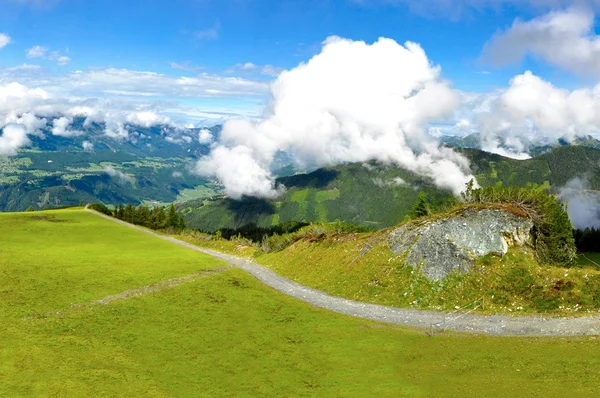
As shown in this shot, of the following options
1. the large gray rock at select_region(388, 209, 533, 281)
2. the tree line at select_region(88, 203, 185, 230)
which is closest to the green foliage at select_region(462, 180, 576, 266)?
the large gray rock at select_region(388, 209, 533, 281)

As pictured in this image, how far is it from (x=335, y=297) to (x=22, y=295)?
30.4m

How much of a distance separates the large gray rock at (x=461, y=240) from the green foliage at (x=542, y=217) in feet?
7.03

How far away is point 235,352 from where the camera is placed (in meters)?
27.6

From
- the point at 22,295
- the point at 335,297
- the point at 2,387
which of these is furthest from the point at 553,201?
the point at 22,295

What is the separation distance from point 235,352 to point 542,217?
3934cm

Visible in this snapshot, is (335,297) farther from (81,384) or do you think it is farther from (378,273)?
(81,384)

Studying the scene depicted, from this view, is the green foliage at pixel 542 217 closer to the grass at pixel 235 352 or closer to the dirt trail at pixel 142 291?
the grass at pixel 235 352

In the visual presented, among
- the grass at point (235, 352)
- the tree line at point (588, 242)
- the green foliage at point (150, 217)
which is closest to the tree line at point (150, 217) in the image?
the green foliage at point (150, 217)

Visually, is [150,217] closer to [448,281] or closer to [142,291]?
[142,291]

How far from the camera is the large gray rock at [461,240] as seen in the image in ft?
136

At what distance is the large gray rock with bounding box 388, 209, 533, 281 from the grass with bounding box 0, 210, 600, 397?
12366 millimetres

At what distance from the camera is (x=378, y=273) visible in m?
44.3

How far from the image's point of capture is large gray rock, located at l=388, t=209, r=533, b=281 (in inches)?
1635

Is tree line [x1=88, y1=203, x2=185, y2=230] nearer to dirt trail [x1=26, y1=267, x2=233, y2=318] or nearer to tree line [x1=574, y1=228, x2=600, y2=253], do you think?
dirt trail [x1=26, y1=267, x2=233, y2=318]
